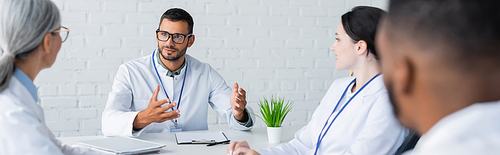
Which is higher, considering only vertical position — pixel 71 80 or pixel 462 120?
pixel 462 120

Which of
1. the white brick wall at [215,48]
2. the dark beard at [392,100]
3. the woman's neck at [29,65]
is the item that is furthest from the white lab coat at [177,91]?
the dark beard at [392,100]

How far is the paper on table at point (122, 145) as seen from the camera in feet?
5.38

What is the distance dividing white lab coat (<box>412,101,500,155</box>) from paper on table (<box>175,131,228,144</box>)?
58.1 inches

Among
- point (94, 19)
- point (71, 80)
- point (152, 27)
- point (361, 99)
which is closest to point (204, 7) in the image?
point (152, 27)

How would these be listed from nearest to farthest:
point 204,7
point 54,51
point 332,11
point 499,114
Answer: point 499,114 → point 54,51 → point 204,7 → point 332,11

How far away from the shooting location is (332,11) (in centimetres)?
391

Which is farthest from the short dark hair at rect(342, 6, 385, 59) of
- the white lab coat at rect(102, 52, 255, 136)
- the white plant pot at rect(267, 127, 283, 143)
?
the white lab coat at rect(102, 52, 255, 136)

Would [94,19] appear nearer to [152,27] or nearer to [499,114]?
[152,27]

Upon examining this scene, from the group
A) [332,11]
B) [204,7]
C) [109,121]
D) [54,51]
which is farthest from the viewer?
[332,11]

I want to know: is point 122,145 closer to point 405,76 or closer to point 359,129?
point 359,129

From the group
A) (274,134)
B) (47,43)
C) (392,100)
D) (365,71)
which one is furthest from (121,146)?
(392,100)

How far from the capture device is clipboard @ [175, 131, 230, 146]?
1.91 meters

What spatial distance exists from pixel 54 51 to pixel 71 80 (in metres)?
2.21

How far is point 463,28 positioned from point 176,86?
2366mm
